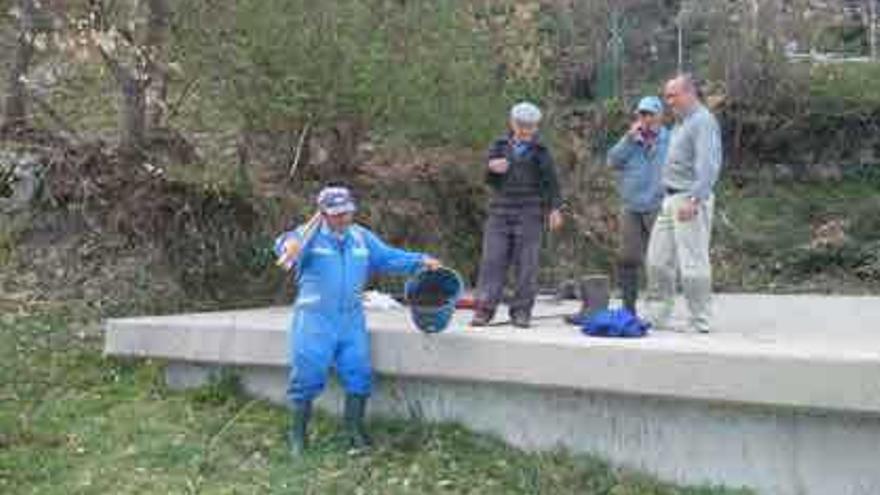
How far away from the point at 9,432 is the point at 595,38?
1113 cm

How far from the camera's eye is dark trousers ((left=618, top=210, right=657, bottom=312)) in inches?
385

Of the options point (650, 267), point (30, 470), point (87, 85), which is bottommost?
point (30, 470)

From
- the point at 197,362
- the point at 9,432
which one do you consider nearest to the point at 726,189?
the point at 197,362

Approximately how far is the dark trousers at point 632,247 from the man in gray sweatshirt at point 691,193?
0.42 metres

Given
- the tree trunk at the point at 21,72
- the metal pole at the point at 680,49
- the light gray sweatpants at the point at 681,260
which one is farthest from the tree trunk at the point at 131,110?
the metal pole at the point at 680,49

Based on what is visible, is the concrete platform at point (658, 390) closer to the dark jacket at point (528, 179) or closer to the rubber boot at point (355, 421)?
the rubber boot at point (355, 421)

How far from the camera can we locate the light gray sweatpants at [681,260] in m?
8.95

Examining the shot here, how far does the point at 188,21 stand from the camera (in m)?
11.6

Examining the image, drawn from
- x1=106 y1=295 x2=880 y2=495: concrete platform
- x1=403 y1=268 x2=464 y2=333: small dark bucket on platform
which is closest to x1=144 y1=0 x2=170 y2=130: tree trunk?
x1=106 y1=295 x2=880 y2=495: concrete platform

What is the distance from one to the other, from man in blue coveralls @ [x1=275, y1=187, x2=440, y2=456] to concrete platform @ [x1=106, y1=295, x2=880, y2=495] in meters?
0.36

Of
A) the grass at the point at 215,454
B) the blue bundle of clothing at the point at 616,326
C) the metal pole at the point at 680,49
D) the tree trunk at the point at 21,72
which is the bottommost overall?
the grass at the point at 215,454

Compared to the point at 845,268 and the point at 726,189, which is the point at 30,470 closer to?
the point at 845,268

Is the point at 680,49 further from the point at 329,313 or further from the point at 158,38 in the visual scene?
the point at 329,313

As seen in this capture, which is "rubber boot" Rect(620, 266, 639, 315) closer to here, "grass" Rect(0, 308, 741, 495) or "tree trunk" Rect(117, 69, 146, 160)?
"grass" Rect(0, 308, 741, 495)
